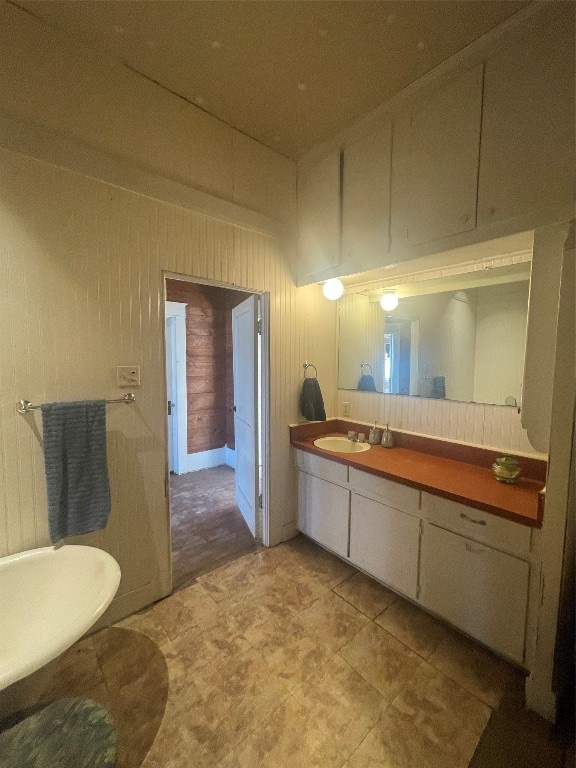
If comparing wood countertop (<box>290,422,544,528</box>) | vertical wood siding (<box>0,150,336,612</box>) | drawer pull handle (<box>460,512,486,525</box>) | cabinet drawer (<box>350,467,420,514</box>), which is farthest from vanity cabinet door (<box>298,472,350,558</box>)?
vertical wood siding (<box>0,150,336,612</box>)

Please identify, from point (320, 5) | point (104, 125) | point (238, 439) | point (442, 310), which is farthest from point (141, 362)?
point (442, 310)

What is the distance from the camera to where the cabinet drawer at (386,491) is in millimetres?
1725

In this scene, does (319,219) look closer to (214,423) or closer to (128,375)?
(128,375)

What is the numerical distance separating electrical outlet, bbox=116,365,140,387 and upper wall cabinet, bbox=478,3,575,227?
186 cm

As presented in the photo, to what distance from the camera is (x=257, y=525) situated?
Answer: 96.2 inches

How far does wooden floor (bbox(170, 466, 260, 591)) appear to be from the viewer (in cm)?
223

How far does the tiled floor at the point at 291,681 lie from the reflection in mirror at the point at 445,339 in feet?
4.52

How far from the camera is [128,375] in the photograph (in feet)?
5.52

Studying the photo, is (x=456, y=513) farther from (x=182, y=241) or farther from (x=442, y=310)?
(x=182, y=241)

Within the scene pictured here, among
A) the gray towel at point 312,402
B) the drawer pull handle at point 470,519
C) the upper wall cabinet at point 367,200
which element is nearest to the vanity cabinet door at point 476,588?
the drawer pull handle at point 470,519

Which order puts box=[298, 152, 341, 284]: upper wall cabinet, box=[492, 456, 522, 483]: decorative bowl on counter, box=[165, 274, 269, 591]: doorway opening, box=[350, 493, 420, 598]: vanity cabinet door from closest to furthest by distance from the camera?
box=[492, 456, 522, 483]: decorative bowl on counter < box=[350, 493, 420, 598]: vanity cabinet door < box=[298, 152, 341, 284]: upper wall cabinet < box=[165, 274, 269, 591]: doorway opening

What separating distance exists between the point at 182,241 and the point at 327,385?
5.01 ft

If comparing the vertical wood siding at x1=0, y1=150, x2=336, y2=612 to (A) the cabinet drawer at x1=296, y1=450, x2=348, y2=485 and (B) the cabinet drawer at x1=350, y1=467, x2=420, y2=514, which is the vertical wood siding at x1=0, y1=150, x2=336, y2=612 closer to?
(A) the cabinet drawer at x1=296, y1=450, x2=348, y2=485

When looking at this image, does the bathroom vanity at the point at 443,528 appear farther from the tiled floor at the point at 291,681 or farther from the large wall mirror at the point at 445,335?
the large wall mirror at the point at 445,335
